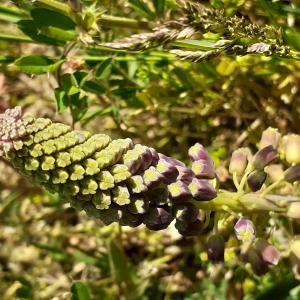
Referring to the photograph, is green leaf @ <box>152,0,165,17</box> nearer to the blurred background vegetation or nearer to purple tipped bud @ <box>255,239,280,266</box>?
the blurred background vegetation

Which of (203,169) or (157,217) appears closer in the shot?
(157,217)

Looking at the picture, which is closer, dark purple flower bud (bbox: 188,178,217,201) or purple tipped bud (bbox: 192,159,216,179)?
dark purple flower bud (bbox: 188,178,217,201)

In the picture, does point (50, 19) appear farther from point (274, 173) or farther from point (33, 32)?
point (274, 173)

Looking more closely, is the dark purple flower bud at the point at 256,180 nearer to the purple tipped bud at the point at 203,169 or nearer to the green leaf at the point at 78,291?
the purple tipped bud at the point at 203,169

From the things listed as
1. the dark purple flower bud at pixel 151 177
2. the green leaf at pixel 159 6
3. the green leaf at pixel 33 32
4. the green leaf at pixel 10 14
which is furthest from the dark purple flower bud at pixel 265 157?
the green leaf at pixel 10 14

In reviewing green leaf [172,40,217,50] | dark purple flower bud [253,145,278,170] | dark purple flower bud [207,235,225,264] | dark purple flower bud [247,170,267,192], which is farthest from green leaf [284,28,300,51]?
dark purple flower bud [207,235,225,264]

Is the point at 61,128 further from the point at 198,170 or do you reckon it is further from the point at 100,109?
the point at 100,109

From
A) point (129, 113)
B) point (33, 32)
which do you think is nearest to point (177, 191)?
point (33, 32)
